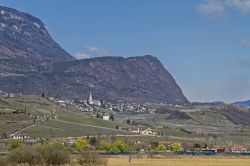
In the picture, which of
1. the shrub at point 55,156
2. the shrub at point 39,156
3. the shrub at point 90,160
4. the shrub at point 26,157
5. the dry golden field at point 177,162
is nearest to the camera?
the shrub at point 26,157

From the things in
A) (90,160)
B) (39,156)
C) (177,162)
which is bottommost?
(177,162)

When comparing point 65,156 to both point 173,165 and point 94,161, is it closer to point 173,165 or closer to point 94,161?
point 94,161

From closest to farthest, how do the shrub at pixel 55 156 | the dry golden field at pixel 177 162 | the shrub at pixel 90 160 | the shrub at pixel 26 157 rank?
the shrub at pixel 26 157 < the shrub at pixel 55 156 < the shrub at pixel 90 160 < the dry golden field at pixel 177 162

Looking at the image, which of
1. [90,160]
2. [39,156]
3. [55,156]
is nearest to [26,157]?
[39,156]

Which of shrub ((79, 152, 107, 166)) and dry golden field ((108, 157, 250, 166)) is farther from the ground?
shrub ((79, 152, 107, 166))

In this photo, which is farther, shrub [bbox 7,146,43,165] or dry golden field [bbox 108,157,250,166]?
dry golden field [bbox 108,157,250,166]

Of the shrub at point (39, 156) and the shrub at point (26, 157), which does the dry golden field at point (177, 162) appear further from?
the shrub at point (26, 157)

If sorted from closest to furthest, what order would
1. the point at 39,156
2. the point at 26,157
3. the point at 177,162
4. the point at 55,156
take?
the point at 26,157 → the point at 39,156 → the point at 55,156 → the point at 177,162

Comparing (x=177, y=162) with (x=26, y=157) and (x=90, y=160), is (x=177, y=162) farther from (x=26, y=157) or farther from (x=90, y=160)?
(x=26, y=157)

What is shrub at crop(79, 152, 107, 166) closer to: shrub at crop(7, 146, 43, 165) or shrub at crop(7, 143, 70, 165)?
shrub at crop(7, 143, 70, 165)

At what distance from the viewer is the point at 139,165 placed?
371ft

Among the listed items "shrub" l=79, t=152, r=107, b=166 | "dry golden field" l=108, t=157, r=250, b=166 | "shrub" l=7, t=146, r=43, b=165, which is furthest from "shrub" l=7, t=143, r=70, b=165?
"dry golden field" l=108, t=157, r=250, b=166

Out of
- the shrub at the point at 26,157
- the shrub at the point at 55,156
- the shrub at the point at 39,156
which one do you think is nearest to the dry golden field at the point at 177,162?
the shrub at the point at 55,156

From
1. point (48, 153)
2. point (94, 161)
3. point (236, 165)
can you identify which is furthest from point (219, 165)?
point (48, 153)
